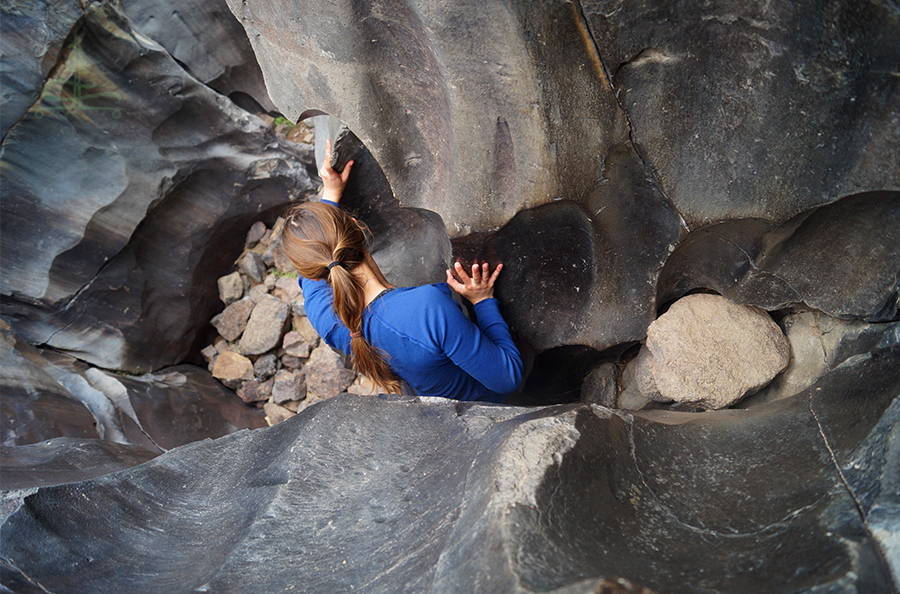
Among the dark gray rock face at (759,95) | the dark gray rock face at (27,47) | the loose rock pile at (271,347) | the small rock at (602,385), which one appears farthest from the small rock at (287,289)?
the dark gray rock face at (759,95)

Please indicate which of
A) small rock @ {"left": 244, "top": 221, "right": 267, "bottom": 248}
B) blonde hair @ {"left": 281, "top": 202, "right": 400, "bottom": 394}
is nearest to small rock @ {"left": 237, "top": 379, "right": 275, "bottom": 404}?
small rock @ {"left": 244, "top": 221, "right": 267, "bottom": 248}

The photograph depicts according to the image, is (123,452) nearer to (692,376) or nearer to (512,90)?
(512,90)

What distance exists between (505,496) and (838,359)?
119 centimetres

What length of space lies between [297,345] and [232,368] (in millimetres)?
464

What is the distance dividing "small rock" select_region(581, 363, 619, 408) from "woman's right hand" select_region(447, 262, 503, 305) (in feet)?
2.04

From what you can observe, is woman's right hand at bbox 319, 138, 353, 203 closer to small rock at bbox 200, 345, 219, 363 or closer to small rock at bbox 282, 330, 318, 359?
small rock at bbox 282, 330, 318, 359

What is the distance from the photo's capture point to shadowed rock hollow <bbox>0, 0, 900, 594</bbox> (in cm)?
96

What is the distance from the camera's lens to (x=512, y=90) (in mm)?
1468

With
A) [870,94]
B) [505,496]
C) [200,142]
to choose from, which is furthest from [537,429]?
[200,142]

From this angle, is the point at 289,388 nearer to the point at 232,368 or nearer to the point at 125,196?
the point at 232,368

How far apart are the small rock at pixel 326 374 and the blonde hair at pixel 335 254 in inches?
55.1

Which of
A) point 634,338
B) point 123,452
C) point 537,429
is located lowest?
point 123,452

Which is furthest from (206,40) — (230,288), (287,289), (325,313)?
(325,313)

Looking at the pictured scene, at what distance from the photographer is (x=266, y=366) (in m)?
3.32
